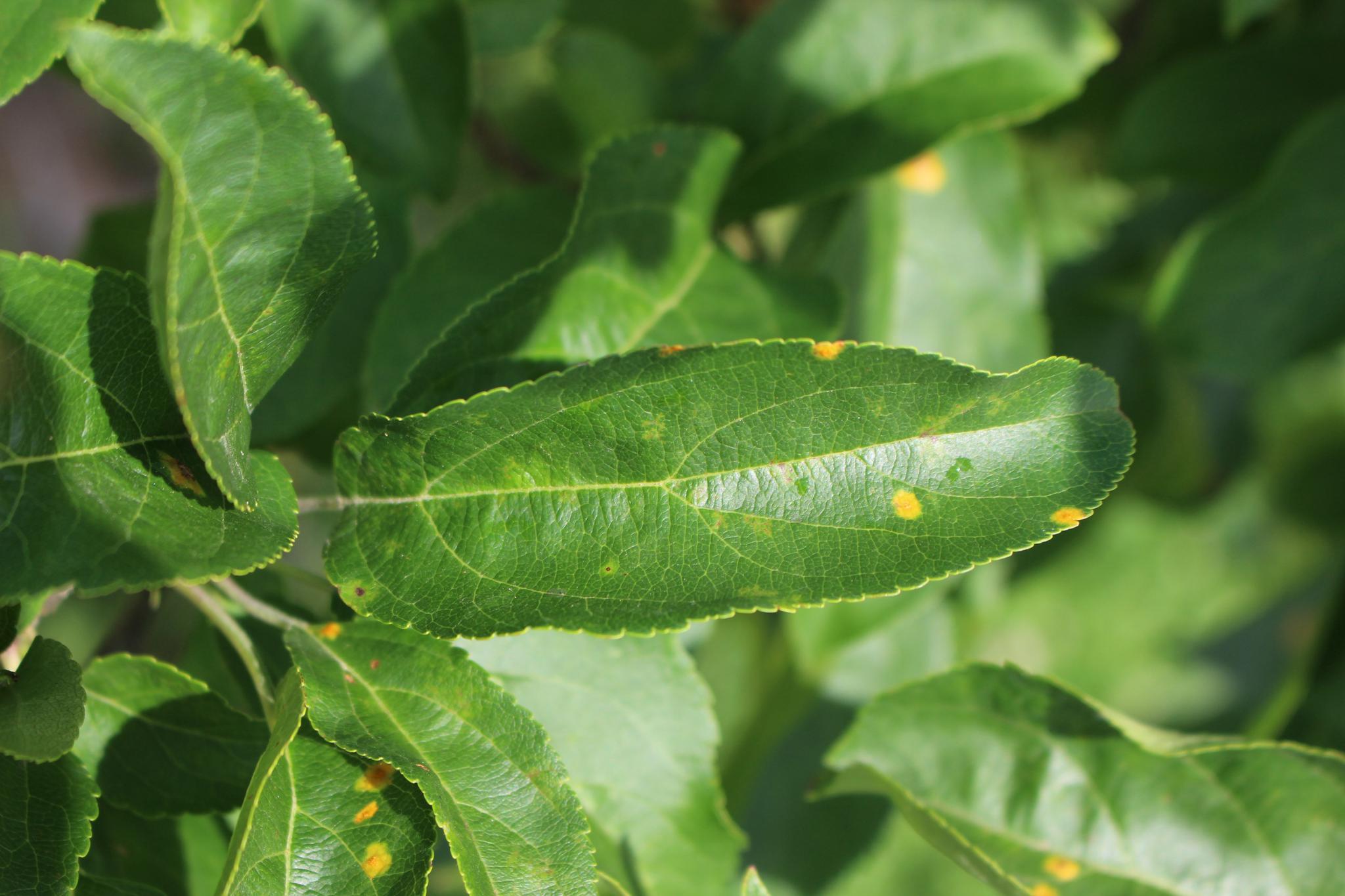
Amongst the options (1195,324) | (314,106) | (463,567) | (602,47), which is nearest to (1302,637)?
(1195,324)

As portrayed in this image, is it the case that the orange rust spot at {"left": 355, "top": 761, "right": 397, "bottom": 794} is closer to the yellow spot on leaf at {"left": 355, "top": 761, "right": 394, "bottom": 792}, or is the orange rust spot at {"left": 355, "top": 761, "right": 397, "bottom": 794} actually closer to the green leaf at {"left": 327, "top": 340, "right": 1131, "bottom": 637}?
the yellow spot on leaf at {"left": 355, "top": 761, "right": 394, "bottom": 792}

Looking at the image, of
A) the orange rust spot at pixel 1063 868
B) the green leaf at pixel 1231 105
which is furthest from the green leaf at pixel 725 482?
the green leaf at pixel 1231 105

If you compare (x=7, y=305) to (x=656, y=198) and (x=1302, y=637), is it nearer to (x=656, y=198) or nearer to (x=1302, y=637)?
(x=656, y=198)

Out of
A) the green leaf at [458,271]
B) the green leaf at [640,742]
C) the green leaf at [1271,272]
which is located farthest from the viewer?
the green leaf at [1271,272]

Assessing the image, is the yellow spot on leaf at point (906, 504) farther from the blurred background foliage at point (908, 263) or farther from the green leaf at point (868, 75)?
the green leaf at point (868, 75)

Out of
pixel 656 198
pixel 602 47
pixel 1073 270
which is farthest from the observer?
pixel 1073 270
